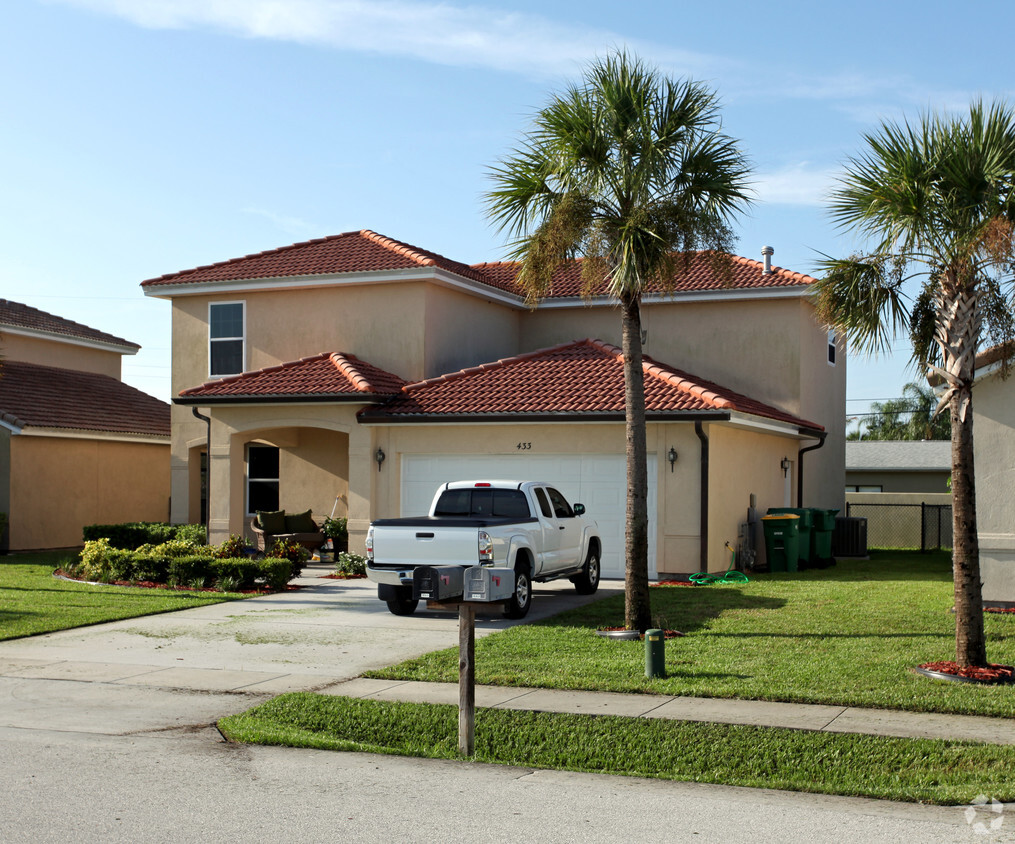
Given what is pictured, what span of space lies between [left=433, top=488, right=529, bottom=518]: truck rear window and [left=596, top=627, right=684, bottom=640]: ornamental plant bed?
117 inches

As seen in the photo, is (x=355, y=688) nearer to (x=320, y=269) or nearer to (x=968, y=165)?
(x=968, y=165)

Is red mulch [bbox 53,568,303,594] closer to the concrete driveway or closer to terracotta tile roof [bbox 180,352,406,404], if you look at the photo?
the concrete driveway

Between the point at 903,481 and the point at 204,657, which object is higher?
the point at 903,481

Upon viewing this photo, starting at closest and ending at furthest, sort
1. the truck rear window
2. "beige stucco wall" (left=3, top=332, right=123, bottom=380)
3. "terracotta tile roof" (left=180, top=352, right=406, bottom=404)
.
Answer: the truck rear window → "terracotta tile roof" (left=180, top=352, right=406, bottom=404) → "beige stucco wall" (left=3, top=332, right=123, bottom=380)

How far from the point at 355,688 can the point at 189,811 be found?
388 cm

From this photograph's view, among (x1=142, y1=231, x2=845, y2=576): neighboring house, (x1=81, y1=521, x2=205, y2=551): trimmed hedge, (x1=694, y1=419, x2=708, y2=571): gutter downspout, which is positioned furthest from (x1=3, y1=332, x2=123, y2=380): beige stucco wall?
(x1=694, y1=419, x2=708, y2=571): gutter downspout

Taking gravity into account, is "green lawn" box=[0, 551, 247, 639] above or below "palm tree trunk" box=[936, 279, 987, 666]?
below

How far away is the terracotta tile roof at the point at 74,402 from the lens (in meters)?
27.3

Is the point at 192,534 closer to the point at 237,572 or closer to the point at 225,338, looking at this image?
the point at 237,572

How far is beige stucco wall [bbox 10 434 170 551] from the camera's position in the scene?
87.1 ft

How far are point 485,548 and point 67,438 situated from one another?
671 inches

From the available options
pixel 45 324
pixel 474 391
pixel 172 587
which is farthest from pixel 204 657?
pixel 45 324

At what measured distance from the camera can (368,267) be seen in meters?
24.0

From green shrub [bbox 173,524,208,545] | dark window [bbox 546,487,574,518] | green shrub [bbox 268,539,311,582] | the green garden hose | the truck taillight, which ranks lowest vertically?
the green garden hose
